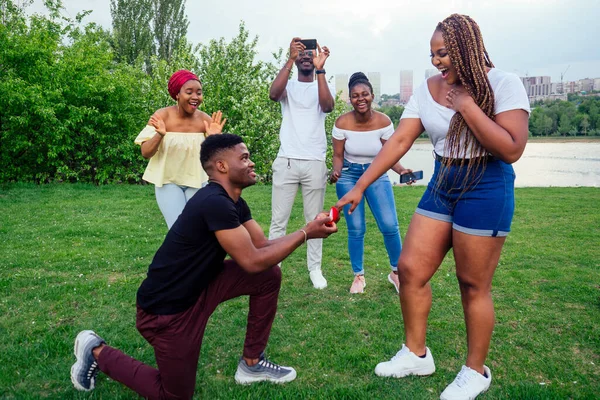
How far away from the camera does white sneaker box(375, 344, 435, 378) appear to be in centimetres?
363

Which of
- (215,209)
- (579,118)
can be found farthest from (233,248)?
(579,118)

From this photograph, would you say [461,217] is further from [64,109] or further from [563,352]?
[64,109]

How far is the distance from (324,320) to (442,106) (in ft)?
7.87

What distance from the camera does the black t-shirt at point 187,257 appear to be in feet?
10.4

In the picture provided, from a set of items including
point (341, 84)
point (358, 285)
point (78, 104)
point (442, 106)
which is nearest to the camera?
point (442, 106)

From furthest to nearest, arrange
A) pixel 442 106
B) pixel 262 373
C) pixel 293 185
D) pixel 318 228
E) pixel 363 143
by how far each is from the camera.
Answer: pixel 293 185 → pixel 363 143 → pixel 262 373 → pixel 318 228 → pixel 442 106

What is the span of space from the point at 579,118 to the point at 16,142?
52.2 m

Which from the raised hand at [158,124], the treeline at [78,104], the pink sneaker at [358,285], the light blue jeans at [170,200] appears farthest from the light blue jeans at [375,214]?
the treeline at [78,104]

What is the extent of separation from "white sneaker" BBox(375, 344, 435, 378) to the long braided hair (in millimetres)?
1304

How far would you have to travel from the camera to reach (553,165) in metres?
37.8

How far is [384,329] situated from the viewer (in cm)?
452

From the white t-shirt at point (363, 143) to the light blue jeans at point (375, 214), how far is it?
0.09m

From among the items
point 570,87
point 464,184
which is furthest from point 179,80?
point 570,87

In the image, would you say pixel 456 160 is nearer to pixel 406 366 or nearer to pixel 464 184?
pixel 464 184
